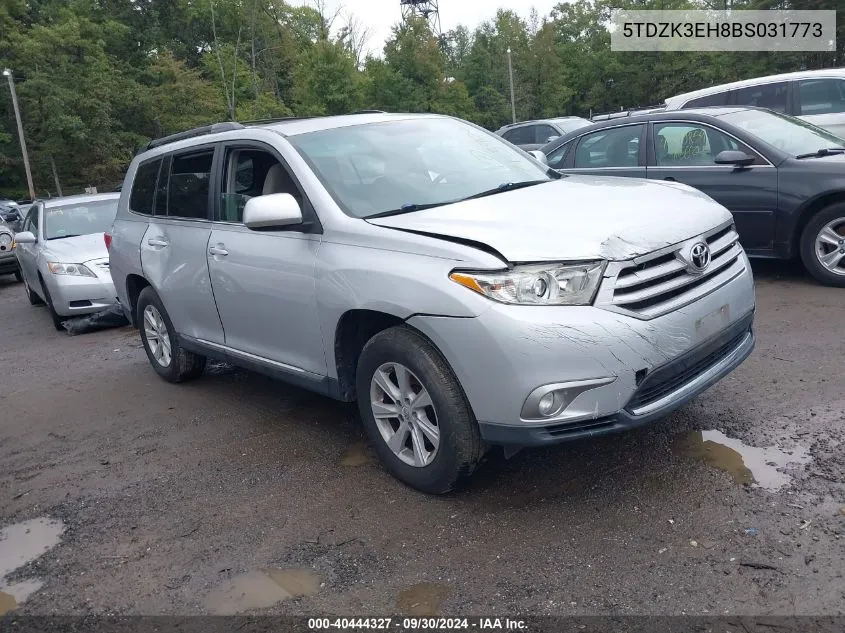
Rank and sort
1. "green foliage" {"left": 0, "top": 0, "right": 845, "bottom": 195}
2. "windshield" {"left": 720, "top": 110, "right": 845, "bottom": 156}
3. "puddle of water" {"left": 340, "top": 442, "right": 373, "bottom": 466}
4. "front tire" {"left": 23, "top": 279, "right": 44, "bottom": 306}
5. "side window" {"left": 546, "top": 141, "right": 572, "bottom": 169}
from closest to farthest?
"puddle of water" {"left": 340, "top": 442, "right": 373, "bottom": 466}
"windshield" {"left": 720, "top": 110, "right": 845, "bottom": 156}
"side window" {"left": 546, "top": 141, "right": 572, "bottom": 169}
"front tire" {"left": 23, "top": 279, "right": 44, "bottom": 306}
"green foliage" {"left": 0, "top": 0, "right": 845, "bottom": 195}

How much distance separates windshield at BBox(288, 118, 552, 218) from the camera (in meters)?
4.27

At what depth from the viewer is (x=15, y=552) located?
3.83 metres

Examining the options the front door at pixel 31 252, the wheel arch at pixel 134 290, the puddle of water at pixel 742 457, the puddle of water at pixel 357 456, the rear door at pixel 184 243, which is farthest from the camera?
the front door at pixel 31 252

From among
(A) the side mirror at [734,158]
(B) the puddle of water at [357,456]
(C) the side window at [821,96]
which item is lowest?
(B) the puddle of water at [357,456]

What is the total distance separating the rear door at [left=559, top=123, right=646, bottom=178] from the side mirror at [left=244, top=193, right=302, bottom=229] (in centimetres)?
487

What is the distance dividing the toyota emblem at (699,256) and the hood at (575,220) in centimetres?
7

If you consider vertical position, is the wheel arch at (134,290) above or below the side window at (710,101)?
below

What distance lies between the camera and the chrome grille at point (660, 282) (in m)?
3.34

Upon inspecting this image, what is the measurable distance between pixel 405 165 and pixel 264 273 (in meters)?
1.04

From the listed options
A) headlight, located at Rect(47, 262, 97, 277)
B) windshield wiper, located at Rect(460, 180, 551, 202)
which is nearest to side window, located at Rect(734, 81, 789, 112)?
windshield wiper, located at Rect(460, 180, 551, 202)

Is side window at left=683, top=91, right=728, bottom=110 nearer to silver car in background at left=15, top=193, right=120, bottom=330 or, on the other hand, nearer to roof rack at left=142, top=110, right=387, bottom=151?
roof rack at left=142, top=110, right=387, bottom=151

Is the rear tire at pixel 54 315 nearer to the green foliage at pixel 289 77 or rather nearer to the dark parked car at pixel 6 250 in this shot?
the dark parked car at pixel 6 250

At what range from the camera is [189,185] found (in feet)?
18.2

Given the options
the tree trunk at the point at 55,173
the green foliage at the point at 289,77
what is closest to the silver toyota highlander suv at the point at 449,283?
the green foliage at the point at 289,77
